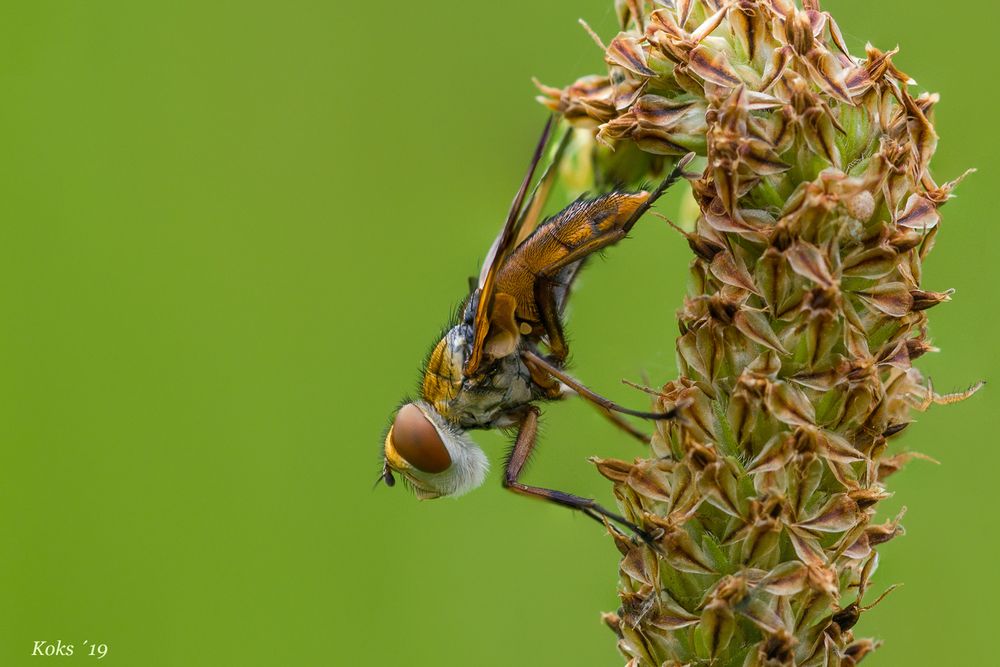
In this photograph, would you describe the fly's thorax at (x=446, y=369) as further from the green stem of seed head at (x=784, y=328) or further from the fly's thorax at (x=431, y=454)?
the green stem of seed head at (x=784, y=328)

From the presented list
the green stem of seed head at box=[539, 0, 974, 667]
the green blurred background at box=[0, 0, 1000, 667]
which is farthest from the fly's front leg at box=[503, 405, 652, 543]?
the green stem of seed head at box=[539, 0, 974, 667]

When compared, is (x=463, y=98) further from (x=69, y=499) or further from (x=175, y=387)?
(x=69, y=499)

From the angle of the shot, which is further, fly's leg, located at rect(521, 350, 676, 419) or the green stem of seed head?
fly's leg, located at rect(521, 350, 676, 419)

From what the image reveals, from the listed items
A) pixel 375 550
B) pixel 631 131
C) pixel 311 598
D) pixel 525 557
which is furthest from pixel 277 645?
pixel 631 131

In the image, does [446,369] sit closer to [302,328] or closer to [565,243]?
[565,243]

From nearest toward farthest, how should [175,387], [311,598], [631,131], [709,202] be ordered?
[709,202]
[631,131]
[311,598]
[175,387]

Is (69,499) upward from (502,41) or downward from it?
downward

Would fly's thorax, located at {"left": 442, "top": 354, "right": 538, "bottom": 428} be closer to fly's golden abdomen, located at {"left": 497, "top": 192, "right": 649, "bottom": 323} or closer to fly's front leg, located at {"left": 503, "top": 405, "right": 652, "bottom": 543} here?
fly's front leg, located at {"left": 503, "top": 405, "right": 652, "bottom": 543}
